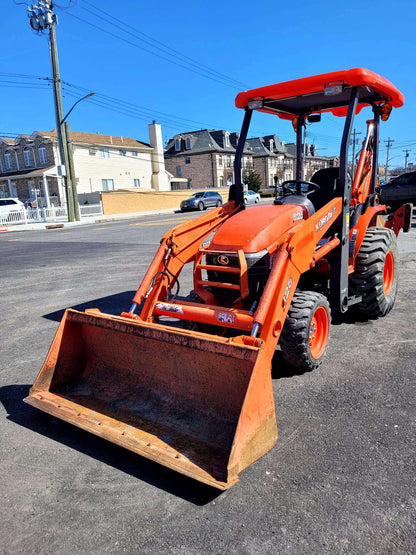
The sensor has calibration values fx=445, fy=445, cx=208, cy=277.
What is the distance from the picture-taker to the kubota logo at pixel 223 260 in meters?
4.11

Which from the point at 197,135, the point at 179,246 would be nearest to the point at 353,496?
the point at 179,246

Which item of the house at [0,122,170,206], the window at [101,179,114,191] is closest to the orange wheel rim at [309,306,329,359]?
the house at [0,122,170,206]

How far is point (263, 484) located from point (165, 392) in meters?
1.08

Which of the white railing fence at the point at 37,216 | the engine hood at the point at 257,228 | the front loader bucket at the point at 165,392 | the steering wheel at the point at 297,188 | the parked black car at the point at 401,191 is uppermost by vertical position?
the steering wheel at the point at 297,188

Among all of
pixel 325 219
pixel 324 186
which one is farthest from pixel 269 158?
pixel 325 219

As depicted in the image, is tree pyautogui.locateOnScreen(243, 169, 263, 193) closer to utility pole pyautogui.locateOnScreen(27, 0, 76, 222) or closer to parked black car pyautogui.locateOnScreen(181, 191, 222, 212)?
parked black car pyautogui.locateOnScreen(181, 191, 222, 212)

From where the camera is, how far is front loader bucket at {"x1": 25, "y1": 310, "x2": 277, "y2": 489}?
2746 millimetres

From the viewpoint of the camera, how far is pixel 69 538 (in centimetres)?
233

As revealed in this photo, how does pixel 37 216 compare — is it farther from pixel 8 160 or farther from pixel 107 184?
pixel 8 160

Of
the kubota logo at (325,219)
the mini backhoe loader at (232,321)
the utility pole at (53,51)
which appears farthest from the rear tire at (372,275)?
the utility pole at (53,51)

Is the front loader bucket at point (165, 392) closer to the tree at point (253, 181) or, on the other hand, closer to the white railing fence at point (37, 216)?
the white railing fence at point (37, 216)

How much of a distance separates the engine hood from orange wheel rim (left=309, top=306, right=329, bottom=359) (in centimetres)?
84

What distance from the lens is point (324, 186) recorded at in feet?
17.7

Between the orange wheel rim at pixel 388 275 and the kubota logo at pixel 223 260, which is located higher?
the kubota logo at pixel 223 260
